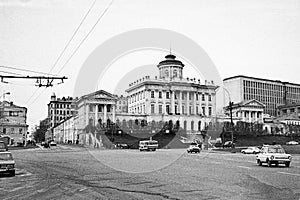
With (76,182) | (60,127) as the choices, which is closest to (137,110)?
(60,127)

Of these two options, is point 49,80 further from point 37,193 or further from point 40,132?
point 40,132

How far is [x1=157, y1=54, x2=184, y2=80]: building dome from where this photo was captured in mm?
135750

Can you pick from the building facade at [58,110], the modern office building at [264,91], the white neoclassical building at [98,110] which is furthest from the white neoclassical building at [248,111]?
the building facade at [58,110]

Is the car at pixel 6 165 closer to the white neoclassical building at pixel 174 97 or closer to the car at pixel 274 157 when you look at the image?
the car at pixel 274 157

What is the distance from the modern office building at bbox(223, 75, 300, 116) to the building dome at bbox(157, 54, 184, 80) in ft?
93.6

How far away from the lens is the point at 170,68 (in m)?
136

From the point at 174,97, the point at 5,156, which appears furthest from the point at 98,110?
the point at 5,156

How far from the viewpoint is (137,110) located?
14212 cm

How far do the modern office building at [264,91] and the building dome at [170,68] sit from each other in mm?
28522

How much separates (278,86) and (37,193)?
17665 centimetres

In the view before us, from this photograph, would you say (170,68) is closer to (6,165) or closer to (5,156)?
(5,156)

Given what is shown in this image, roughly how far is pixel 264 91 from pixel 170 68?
2242 inches

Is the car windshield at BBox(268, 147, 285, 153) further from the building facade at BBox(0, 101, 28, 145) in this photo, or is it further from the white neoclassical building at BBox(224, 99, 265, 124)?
the white neoclassical building at BBox(224, 99, 265, 124)

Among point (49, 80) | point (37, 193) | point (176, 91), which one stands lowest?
point (37, 193)
